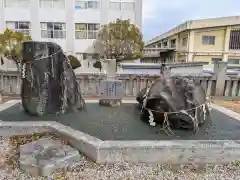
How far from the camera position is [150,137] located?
3.29m

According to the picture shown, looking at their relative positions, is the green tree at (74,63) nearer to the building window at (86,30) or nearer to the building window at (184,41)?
the building window at (86,30)

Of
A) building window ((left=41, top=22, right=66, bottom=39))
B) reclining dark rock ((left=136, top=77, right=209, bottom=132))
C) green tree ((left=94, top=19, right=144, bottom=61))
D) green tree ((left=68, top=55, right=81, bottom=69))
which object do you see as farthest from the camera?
building window ((left=41, top=22, right=66, bottom=39))

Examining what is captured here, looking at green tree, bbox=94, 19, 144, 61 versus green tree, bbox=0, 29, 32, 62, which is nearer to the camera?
green tree, bbox=0, 29, 32, 62

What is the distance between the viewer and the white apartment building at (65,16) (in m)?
18.0

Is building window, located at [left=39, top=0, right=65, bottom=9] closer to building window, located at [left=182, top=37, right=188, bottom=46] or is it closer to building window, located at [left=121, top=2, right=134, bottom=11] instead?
building window, located at [left=121, top=2, right=134, bottom=11]

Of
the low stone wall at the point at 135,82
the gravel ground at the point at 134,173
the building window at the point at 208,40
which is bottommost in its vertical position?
the gravel ground at the point at 134,173

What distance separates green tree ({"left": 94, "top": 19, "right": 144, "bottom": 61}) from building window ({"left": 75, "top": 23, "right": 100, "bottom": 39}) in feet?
3.99

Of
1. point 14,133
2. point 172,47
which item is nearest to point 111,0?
point 172,47

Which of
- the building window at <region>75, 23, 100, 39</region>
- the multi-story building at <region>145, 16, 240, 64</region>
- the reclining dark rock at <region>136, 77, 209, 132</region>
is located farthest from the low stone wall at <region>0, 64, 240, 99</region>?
the multi-story building at <region>145, 16, 240, 64</region>

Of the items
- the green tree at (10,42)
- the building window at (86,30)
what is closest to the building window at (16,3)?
the green tree at (10,42)

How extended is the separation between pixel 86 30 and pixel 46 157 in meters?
17.3

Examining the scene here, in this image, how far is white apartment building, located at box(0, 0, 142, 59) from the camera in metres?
18.0

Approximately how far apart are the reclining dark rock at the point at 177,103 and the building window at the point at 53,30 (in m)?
16.5

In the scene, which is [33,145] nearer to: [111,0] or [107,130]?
[107,130]
